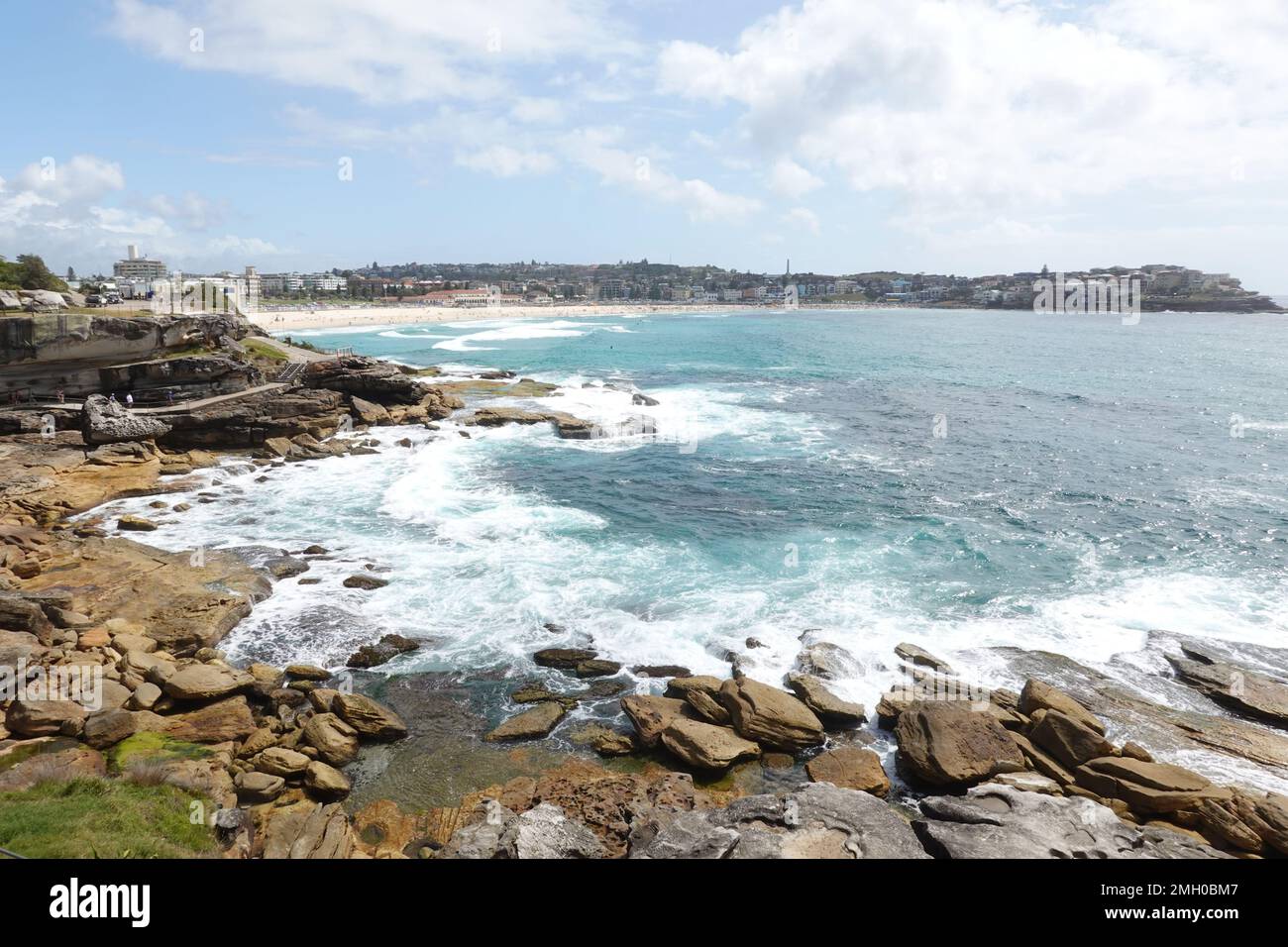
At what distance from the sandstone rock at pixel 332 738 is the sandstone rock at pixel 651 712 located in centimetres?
503

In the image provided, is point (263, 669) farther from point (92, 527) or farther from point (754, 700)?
point (92, 527)

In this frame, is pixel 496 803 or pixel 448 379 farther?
A: pixel 448 379

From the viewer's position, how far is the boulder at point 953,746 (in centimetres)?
1167

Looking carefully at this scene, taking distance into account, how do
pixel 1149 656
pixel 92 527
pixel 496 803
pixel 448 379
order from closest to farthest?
pixel 496 803, pixel 1149 656, pixel 92 527, pixel 448 379

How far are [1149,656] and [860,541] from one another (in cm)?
824

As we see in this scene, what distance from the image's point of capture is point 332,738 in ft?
40.5

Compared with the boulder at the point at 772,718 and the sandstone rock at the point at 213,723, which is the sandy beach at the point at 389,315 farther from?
the boulder at the point at 772,718

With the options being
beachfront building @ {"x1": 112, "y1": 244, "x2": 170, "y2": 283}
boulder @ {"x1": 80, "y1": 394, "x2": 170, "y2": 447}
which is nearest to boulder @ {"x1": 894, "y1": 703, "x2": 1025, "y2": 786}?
boulder @ {"x1": 80, "y1": 394, "x2": 170, "y2": 447}

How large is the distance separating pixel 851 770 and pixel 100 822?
36.1 ft

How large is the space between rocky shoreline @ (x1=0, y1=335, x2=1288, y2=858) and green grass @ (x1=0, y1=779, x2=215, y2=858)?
0.29 metres

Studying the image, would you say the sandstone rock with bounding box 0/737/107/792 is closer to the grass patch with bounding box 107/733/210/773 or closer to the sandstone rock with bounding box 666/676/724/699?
the grass patch with bounding box 107/733/210/773

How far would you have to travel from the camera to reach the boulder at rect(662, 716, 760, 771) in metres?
12.2
